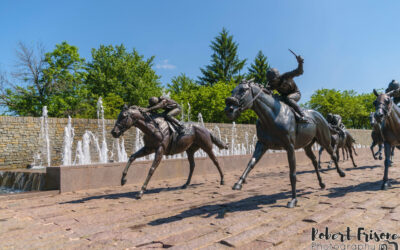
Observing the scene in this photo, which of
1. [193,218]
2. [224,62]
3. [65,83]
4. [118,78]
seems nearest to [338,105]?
[224,62]

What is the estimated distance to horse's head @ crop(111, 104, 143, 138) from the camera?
6066mm

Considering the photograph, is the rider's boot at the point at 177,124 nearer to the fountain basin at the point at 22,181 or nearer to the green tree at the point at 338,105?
the fountain basin at the point at 22,181

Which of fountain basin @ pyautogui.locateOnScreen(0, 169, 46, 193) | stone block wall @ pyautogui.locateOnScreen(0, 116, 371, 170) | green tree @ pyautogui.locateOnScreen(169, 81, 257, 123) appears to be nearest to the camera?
fountain basin @ pyautogui.locateOnScreen(0, 169, 46, 193)

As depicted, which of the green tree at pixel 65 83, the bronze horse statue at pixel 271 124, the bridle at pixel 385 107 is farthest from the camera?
the green tree at pixel 65 83

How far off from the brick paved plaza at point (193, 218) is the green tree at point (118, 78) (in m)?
28.8

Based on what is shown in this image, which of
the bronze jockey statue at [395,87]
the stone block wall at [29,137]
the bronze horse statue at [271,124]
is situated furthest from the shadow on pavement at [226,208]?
the stone block wall at [29,137]

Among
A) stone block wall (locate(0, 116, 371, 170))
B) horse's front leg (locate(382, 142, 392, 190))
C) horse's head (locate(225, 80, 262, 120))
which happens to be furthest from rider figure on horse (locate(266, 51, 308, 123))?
stone block wall (locate(0, 116, 371, 170))

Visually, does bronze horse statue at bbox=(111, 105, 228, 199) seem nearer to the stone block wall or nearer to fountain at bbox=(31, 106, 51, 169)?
fountain at bbox=(31, 106, 51, 169)

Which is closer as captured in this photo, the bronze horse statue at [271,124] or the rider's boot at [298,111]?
the bronze horse statue at [271,124]

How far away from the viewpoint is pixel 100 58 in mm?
36938

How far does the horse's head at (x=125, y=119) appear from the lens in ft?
19.9

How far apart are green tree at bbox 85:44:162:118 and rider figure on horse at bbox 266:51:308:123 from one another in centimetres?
2958

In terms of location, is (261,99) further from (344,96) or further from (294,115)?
(344,96)

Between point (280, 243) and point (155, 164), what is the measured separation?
12.7 ft
